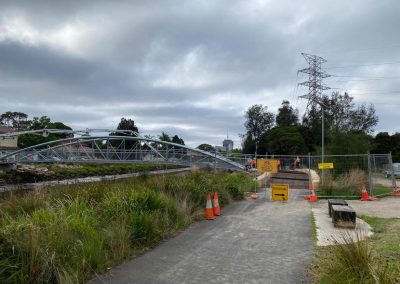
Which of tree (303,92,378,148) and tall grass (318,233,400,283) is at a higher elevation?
tree (303,92,378,148)

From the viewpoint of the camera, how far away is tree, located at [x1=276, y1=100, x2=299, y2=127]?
363 ft

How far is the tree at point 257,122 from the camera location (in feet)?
389

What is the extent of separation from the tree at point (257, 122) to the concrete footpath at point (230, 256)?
10616 centimetres

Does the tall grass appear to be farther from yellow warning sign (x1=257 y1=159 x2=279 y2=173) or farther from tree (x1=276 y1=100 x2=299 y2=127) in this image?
tree (x1=276 y1=100 x2=299 y2=127)

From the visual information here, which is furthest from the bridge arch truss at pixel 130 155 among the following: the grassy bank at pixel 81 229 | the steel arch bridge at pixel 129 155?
the grassy bank at pixel 81 229

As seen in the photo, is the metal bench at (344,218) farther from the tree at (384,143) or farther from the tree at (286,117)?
the tree at (286,117)

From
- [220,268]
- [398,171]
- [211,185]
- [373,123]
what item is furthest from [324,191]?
[373,123]

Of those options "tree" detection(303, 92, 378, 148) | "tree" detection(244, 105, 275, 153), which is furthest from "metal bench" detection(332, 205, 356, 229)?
"tree" detection(244, 105, 275, 153)

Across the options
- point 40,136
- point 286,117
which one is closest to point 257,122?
point 286,117

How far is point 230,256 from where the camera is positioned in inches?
326

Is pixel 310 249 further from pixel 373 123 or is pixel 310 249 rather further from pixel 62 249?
pixel 373 123

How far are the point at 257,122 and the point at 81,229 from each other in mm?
113687

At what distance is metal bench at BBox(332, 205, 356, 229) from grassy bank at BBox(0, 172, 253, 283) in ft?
13.0

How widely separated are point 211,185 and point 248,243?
275 inches
